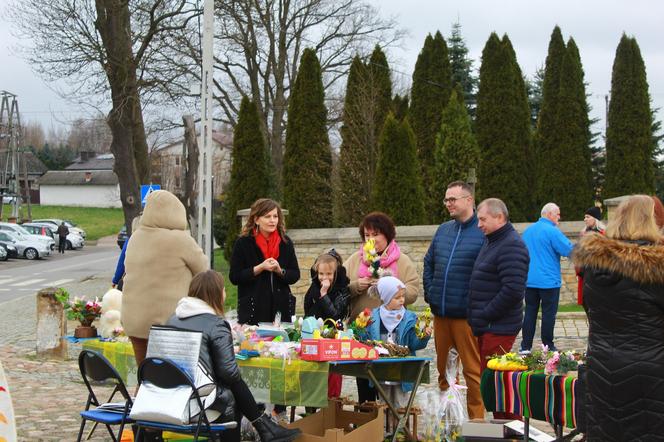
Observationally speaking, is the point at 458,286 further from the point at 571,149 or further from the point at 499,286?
the point at 571,149

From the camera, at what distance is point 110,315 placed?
8.94m

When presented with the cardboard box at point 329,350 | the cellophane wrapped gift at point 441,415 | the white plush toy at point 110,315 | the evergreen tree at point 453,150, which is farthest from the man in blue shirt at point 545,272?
the evergreen tree at point 453,150

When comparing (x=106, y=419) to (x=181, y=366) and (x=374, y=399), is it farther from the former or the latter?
(x=374, y=399)

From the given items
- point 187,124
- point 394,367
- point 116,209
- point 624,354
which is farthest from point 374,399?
point 116,209

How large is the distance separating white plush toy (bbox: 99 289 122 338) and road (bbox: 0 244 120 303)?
15.5 m

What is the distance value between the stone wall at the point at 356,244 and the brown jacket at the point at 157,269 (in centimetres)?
1065

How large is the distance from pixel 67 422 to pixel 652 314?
545 cm

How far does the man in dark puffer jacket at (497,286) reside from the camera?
6934mm

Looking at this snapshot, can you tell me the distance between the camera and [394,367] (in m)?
7.00

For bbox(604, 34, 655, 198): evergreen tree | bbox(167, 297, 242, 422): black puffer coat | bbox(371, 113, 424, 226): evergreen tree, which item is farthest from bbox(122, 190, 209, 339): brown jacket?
bbox(604, 34, 655, 198): evergreen tree

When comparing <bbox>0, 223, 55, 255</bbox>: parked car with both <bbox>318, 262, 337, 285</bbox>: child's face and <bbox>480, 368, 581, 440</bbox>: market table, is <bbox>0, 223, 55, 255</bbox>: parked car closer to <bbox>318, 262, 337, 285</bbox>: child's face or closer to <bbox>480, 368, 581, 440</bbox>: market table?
<bbox>318, 262, 337, 285</bbox>: child's face

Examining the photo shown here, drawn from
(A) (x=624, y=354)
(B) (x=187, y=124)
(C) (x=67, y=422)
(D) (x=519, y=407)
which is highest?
(B) (x=187, y=124)

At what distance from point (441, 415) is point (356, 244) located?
10.9 m

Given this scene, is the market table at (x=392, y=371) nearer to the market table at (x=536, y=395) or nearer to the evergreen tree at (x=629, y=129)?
the market table at (x=536, y=395)
